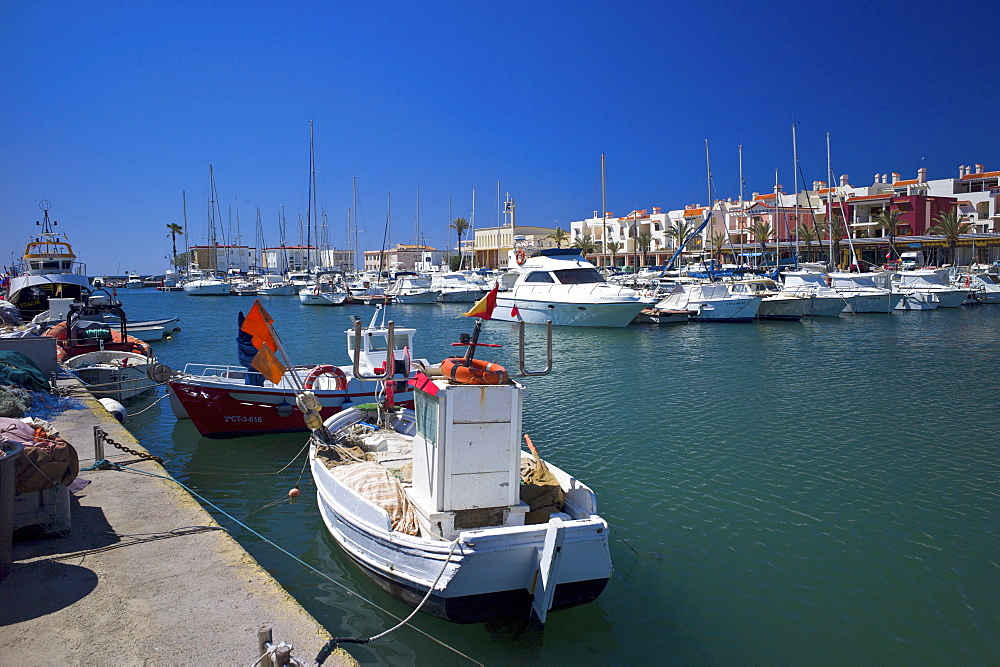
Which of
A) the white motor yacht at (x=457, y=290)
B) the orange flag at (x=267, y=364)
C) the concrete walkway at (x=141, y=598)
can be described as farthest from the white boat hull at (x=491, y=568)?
the white motor yacht at (x=457, y=290)

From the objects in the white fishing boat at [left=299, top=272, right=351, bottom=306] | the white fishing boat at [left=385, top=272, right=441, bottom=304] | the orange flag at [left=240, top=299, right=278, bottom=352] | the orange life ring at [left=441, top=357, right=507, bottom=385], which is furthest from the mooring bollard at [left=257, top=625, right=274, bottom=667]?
the white fishing boat at [left=299, top=272, right=351, bottom=306]

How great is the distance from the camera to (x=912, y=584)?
8.34m

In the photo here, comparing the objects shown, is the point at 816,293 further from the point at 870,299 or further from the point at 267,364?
the point at 267,364

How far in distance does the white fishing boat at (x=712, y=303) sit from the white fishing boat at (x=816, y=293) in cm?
430

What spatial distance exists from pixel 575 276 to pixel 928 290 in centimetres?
3020

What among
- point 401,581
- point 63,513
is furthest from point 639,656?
point 63,513

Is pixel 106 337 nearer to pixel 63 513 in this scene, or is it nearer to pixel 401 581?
pixel 63 513

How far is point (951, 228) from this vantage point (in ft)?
214

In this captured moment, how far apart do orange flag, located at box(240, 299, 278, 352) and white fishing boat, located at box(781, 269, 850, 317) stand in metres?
40.7

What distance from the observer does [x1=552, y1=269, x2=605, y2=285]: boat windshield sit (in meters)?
40.4

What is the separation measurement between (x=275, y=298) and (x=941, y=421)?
78698 millimetres

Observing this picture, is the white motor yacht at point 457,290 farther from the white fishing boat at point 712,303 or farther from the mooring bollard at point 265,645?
the mooring bollard at point 265,645

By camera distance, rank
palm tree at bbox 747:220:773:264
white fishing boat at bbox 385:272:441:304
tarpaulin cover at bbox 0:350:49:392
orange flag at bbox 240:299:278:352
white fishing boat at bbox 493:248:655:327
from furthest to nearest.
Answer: palm tree at bbox 747:220:773:264
white fishing boat at bbox 385:272:441:304
white fishing boat at bbox 493:248:655:327
tarpaulin cover at bbox 0:350:49:392
orange flag at bbox 240:299:278:352

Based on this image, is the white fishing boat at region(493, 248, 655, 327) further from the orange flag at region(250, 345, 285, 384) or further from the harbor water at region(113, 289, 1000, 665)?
the orange flag at region(250, 345, 285, 384)
